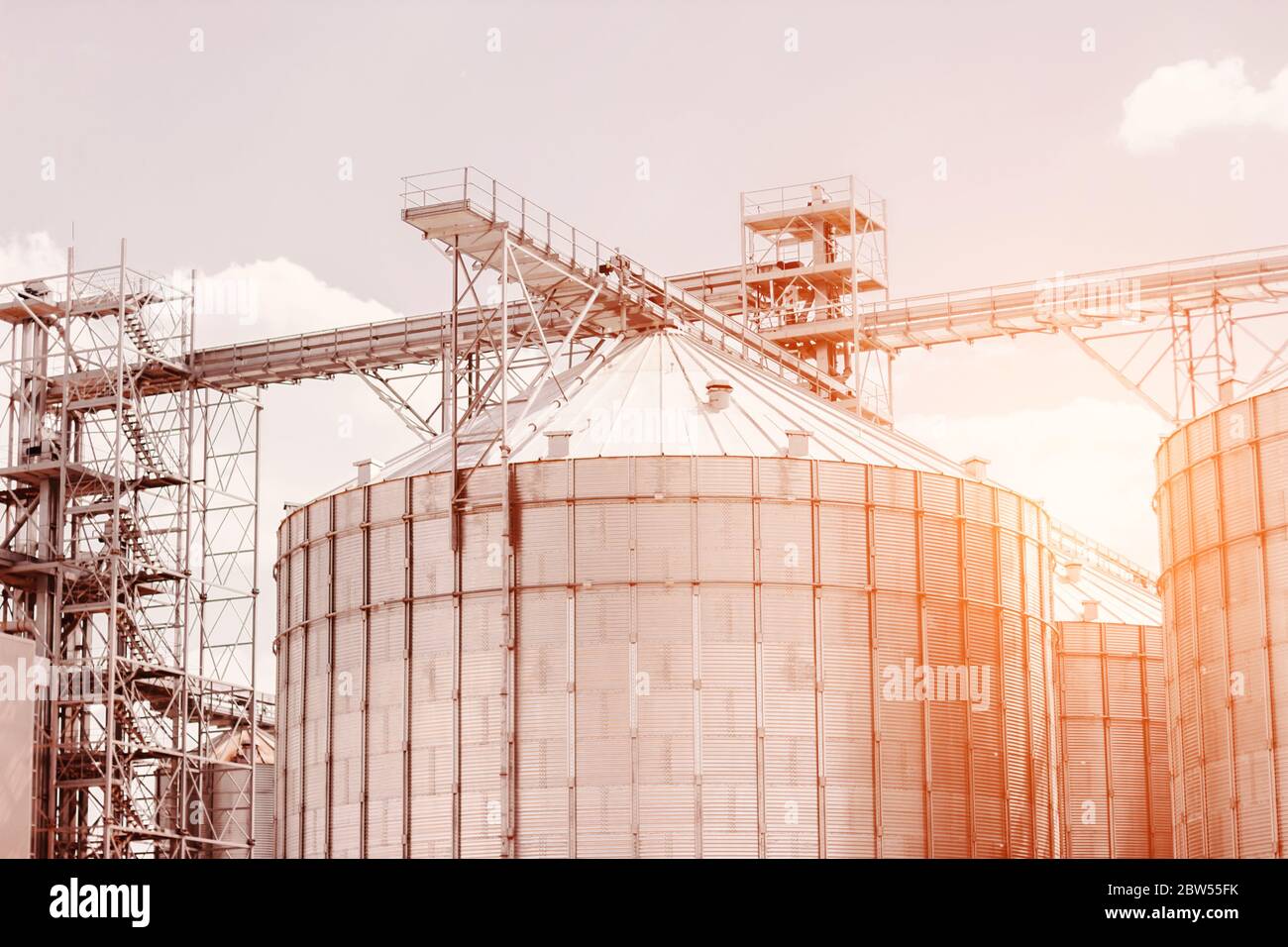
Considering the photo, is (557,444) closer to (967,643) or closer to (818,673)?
(818,673)

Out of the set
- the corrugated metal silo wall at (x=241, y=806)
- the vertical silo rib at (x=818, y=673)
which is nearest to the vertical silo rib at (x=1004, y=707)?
the vertical silo rib at (x=818, y=673)

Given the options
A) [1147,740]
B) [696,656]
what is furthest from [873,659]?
[1147,740]

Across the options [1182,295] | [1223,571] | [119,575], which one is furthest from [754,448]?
[119,575]

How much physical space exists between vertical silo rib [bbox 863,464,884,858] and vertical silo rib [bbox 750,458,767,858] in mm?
2632

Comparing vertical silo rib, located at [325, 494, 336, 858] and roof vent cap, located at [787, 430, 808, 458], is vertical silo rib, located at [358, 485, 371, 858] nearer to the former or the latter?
vertical silo rib, located at [325, 494, 336, 858]

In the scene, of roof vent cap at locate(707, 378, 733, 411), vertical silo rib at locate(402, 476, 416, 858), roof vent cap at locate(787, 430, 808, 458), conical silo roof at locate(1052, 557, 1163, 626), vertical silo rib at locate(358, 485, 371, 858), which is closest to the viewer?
vertical silo rib at locate(402, 476, 416, 858)

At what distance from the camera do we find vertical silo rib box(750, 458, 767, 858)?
147 ft

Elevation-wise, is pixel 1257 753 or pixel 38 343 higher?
pixel 38 343

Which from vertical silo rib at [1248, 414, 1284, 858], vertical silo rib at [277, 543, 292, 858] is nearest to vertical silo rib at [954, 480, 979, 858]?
vertical silo rib at [1248, 414, 1284, 858]

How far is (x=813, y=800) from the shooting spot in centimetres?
4522

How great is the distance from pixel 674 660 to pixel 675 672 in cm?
28

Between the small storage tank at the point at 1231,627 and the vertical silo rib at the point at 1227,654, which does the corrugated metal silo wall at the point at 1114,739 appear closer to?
the small storage tank at the point at 1231,627
